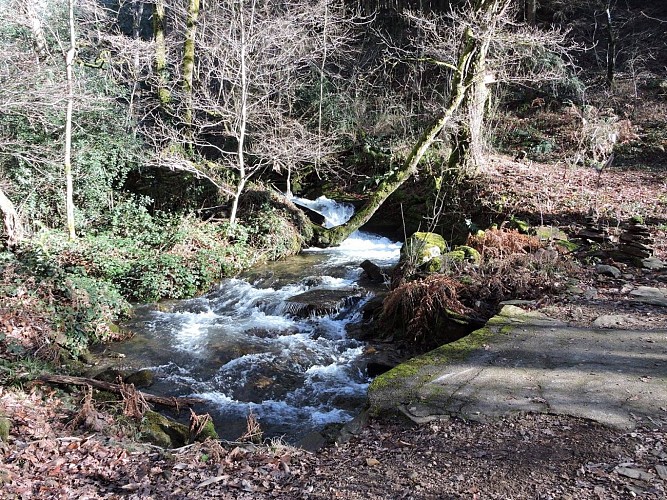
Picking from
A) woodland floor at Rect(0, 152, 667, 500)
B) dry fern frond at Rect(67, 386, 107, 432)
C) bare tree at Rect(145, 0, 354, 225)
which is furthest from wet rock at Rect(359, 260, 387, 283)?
dry fern frond at Rect(67, 386, 107, 432)

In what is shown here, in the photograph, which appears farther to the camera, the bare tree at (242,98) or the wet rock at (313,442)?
the bare tree at (242,98)

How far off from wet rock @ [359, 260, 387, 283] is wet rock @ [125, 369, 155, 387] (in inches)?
193

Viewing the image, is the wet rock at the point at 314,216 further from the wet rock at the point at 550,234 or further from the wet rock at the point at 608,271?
the wet rock at the point at 608,271

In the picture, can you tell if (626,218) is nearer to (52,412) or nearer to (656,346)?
(656,346)

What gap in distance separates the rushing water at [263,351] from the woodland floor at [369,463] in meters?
1.36

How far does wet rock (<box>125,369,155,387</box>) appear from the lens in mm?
6384

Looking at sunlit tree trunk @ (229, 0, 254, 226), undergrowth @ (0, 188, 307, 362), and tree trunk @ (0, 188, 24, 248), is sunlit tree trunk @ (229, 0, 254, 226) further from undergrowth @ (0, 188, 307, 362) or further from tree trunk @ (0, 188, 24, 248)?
tree trunk @ (0, 188, 24, 248)

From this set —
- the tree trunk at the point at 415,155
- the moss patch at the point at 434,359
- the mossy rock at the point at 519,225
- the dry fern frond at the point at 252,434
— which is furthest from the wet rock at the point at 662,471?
the tree trunk at the point at 415,155

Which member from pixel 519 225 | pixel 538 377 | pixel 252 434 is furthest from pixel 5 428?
pixel 519 225

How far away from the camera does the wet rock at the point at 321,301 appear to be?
28.2 feet

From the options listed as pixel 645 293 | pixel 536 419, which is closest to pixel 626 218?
pixel 645 293

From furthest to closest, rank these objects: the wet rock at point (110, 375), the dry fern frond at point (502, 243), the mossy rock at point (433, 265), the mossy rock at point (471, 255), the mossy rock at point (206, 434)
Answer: the dry fern frond at point (502, 243)
the mossy rock at point (471, 255)
the mossy rock at point (433, 265)
the wet rock at point (110, 375)
the mossy rock at point (206, 434)

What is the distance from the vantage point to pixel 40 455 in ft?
12.7

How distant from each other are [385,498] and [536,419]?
1.49m
